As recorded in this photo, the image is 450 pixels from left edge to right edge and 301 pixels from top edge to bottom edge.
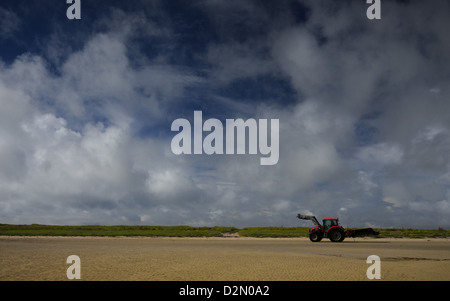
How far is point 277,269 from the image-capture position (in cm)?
1536

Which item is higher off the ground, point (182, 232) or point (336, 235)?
point (336, 235)

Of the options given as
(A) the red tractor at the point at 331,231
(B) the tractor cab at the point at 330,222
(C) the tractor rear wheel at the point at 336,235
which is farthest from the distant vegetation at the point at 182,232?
(C) the tractor rear wheel at the point at 336,235

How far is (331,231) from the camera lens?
34281 mm

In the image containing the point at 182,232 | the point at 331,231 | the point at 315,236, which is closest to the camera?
the point at 331,231

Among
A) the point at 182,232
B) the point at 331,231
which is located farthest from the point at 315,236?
the point at 182,232

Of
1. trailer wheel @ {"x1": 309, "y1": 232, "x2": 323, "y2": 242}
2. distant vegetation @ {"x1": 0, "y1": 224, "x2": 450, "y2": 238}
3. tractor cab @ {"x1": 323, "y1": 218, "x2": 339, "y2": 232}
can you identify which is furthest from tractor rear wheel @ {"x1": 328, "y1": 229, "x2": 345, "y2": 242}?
distant vegetation @ {"x1": 0, "y1": 224, "x2": 450, "y2": 238}

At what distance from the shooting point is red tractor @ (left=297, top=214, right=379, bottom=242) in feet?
113

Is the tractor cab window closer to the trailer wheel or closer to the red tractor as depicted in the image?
the red tractor

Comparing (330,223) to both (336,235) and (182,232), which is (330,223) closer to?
(336,235)

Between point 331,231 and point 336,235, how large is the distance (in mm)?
776
